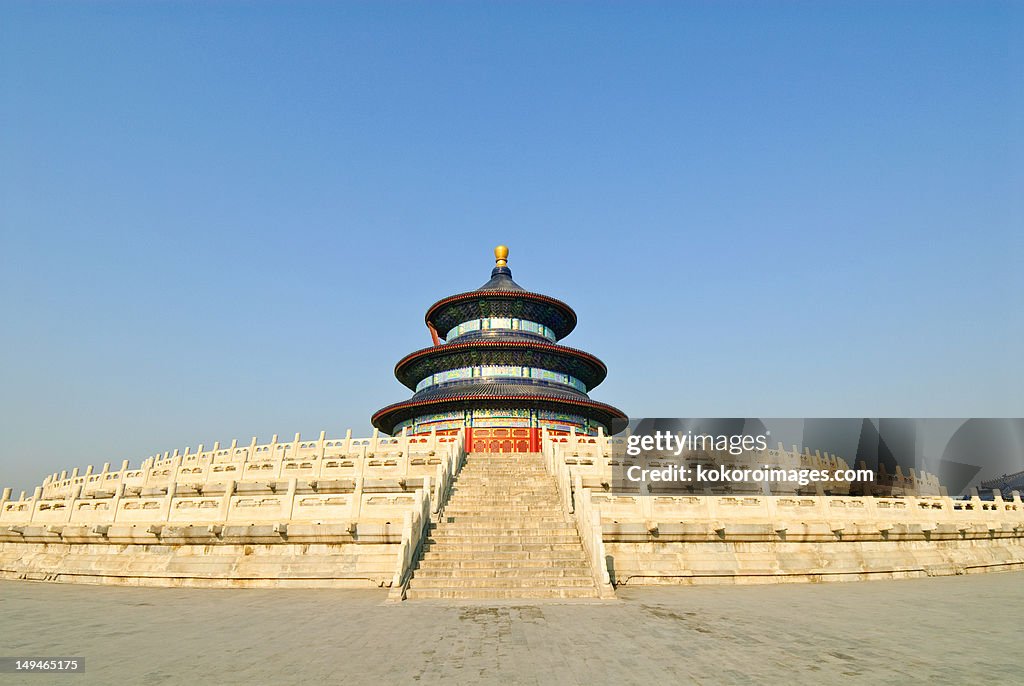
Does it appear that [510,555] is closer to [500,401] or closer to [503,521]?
[503,521]

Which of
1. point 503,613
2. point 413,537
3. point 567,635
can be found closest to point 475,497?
point 413,537

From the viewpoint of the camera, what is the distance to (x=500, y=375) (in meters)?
39.9

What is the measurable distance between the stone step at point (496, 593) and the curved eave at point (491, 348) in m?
27.0

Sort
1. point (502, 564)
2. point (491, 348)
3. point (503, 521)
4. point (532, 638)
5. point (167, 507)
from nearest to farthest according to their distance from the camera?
1. point (532, 638)
2. point (502, 564)
3. point (503, 521)
4. point (167, 507)
5. point (491, 348)

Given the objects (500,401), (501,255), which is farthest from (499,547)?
(501,255)

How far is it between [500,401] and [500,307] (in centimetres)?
1006

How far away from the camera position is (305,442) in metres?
24.8

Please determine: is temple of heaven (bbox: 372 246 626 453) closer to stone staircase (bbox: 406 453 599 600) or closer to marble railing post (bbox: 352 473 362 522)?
stone staircase (bbox: 406 453 599 600)

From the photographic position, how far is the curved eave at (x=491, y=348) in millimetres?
38750

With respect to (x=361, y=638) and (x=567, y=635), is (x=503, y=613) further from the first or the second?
(x=361, y=638)

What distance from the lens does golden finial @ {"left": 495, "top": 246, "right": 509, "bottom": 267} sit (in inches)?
1929

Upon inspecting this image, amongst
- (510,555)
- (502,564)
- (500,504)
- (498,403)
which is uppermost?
(498,403)

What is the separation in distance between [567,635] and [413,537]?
218 inches

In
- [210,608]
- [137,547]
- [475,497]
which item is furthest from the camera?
Answer: [475,497]
